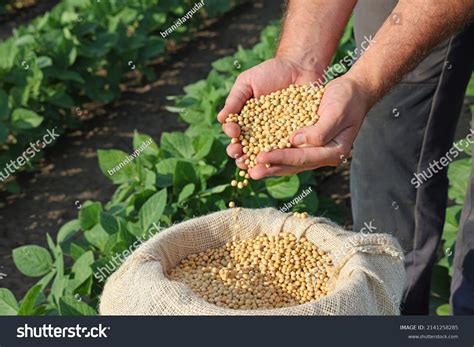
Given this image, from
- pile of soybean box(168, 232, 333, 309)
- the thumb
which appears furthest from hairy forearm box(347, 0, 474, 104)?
pile of soybean box(168, 232, 333, 309)

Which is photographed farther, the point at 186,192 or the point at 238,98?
the point at 186,192

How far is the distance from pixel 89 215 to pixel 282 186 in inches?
31.4

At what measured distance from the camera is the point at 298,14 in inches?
108

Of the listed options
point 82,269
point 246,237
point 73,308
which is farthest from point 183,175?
point 246,237

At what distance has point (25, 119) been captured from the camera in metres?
4.62

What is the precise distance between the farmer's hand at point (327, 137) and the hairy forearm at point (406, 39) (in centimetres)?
6

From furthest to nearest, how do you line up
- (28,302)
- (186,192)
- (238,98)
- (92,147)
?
1. (92,147)
2. (186,192)
3. (28,302)
4. (238,98)

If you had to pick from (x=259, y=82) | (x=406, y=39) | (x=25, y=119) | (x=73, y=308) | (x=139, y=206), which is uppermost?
(x=406, y=39)

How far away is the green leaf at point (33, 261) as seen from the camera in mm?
3156

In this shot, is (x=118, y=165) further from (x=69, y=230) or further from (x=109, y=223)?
(x=109, y=223)

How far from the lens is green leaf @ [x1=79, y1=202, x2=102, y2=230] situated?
333 cm

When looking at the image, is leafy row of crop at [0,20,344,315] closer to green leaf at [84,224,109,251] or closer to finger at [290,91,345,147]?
green leaf at [84,224,109,251]

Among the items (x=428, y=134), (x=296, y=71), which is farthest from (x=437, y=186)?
(x=296, y=71)

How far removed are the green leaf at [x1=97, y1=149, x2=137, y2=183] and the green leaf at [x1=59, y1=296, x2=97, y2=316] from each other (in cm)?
104
